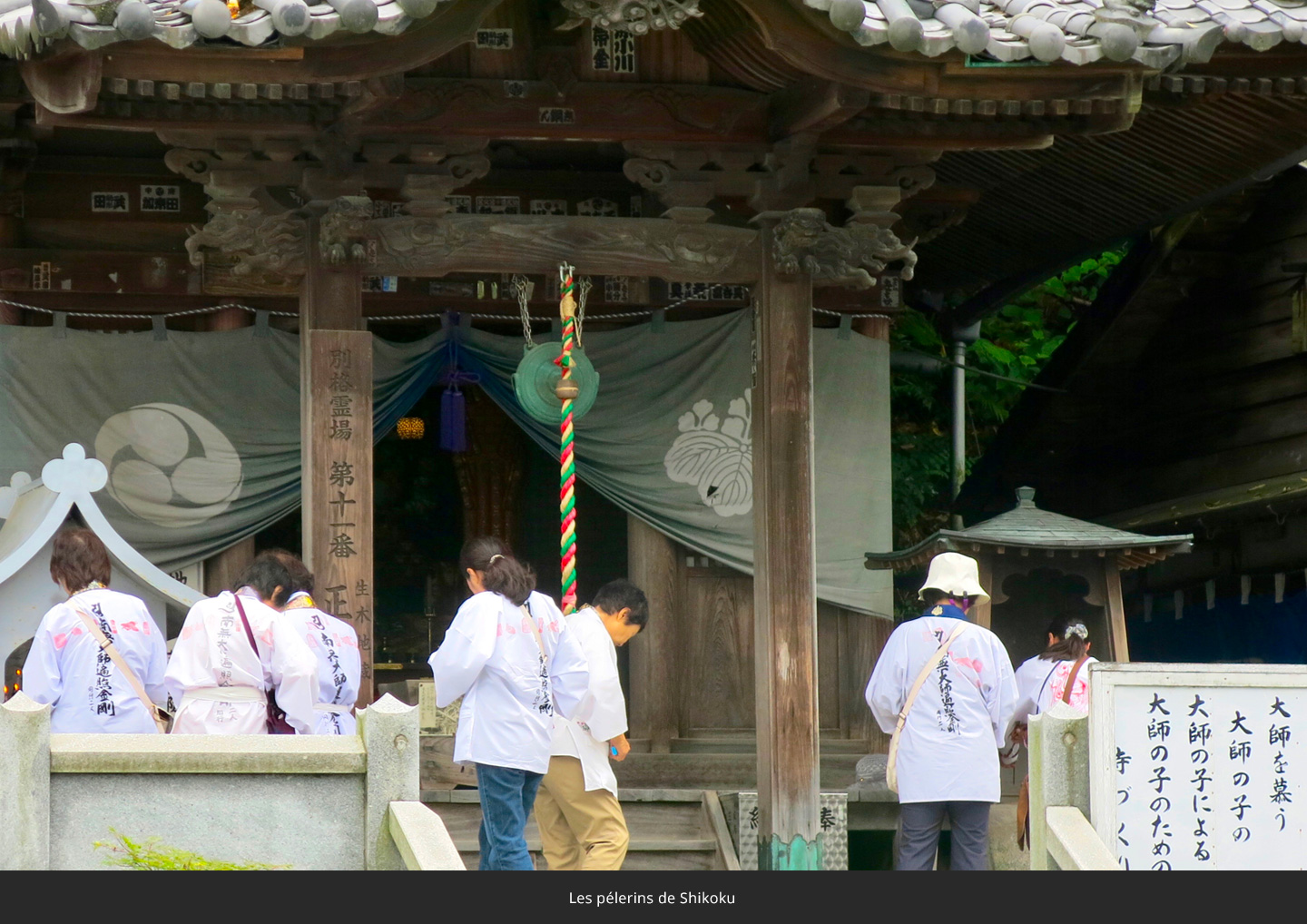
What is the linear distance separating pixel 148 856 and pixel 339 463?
9.65 feet

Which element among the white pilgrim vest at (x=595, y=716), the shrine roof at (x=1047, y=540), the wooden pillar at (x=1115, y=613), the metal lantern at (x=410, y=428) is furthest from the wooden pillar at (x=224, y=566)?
the wooden pillar at (x=1115, y=613)

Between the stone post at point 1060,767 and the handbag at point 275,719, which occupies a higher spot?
the handbag at point 275,719

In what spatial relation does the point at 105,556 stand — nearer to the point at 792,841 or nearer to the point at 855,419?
the point at 792,841

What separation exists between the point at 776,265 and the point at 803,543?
150 cm

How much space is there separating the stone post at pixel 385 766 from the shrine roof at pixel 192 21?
3040 millimetres

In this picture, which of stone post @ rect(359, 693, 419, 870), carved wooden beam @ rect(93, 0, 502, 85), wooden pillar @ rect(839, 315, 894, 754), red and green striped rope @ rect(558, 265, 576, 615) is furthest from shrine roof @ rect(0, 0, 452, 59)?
wooden pillar @ rect(839, 315, 894, 754)

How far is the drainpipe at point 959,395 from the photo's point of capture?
14.1m

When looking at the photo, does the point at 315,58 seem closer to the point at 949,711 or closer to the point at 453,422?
the point at 453,422

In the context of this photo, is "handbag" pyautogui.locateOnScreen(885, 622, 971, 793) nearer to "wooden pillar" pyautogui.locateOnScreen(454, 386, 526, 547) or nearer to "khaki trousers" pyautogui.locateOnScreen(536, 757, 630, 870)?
"khaki trousers" pyautogui.locateOnScreen(536, 757, 630, 870)

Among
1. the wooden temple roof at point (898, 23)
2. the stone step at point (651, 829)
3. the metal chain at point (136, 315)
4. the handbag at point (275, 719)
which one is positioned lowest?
the stone step at point (651, 829)

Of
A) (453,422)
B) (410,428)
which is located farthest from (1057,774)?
(410,428)

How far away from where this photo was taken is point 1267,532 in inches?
472

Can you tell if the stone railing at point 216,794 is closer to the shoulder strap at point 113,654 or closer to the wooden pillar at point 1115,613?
the shoulder strap at point 113,654
